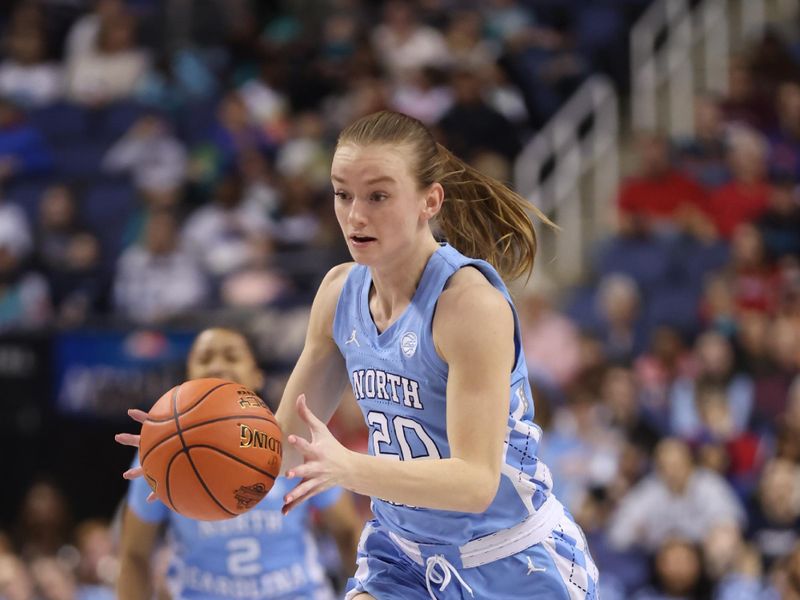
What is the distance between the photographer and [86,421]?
31.3ft

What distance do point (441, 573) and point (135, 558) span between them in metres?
1.55

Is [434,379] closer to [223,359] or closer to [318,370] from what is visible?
[318,370]

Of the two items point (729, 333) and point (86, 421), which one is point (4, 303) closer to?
point (86, 421)

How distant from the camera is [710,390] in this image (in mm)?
8469

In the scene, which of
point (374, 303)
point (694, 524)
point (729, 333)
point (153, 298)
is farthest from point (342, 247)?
point (374, 303)

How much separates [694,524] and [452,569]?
4.46 m

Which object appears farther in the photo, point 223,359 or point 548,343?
point 548,343

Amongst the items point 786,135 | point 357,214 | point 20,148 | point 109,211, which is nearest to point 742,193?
point 786,135

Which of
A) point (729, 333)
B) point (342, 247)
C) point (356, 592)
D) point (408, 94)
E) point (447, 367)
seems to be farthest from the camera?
point (408, 94)

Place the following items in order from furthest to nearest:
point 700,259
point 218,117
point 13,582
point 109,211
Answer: point 218,117 < point 109,211 < point 700,259 < point 13,582

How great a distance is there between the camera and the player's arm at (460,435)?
3184 mm

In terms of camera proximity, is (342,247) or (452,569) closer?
(452,569)

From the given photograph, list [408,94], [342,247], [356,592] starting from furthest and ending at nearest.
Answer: [408,94]
[342,247]
[356,592]

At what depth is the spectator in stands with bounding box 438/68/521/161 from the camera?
10.9m
